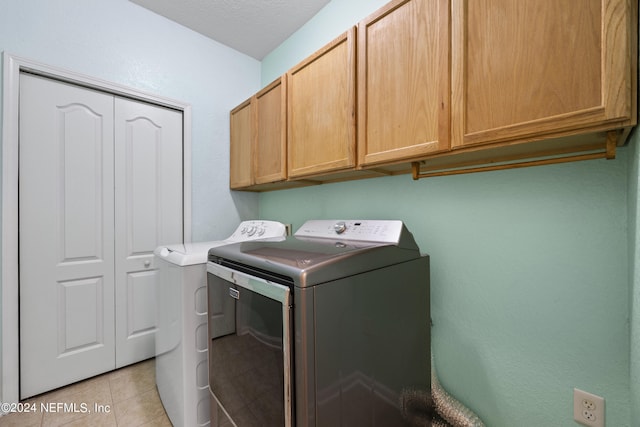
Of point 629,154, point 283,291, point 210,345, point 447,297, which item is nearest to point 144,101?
point 210,345

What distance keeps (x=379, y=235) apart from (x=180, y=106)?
6.39 feet

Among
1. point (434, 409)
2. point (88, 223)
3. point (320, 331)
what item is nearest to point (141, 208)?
point (88, 223)

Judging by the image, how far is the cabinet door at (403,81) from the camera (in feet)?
3.35

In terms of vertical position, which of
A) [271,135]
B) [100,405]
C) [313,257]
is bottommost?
[100,405]

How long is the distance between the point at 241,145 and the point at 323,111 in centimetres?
105

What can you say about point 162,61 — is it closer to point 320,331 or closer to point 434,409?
point 320,331

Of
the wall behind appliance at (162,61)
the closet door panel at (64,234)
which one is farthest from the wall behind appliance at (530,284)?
the closet door panel at (64,234)

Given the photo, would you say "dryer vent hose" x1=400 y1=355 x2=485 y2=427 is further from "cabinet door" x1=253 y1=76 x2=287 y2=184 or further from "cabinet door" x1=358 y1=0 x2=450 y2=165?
"cabinet door" x1=253 y1=76 x2=287 y2=184

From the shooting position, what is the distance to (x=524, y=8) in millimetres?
832

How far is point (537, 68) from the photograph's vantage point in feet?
2.68

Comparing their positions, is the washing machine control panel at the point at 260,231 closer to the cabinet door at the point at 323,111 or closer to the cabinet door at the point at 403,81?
the cabinet door at the point at 323,111

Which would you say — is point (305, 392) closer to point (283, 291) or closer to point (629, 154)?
point (283, 291)

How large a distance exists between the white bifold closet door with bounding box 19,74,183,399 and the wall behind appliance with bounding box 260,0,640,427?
1.87 metres

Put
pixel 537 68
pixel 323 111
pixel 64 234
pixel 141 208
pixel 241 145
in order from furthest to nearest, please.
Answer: pixel 241 145
pixel 141 208
pixel 64 234
pixel 323 111
pixel 537 68
